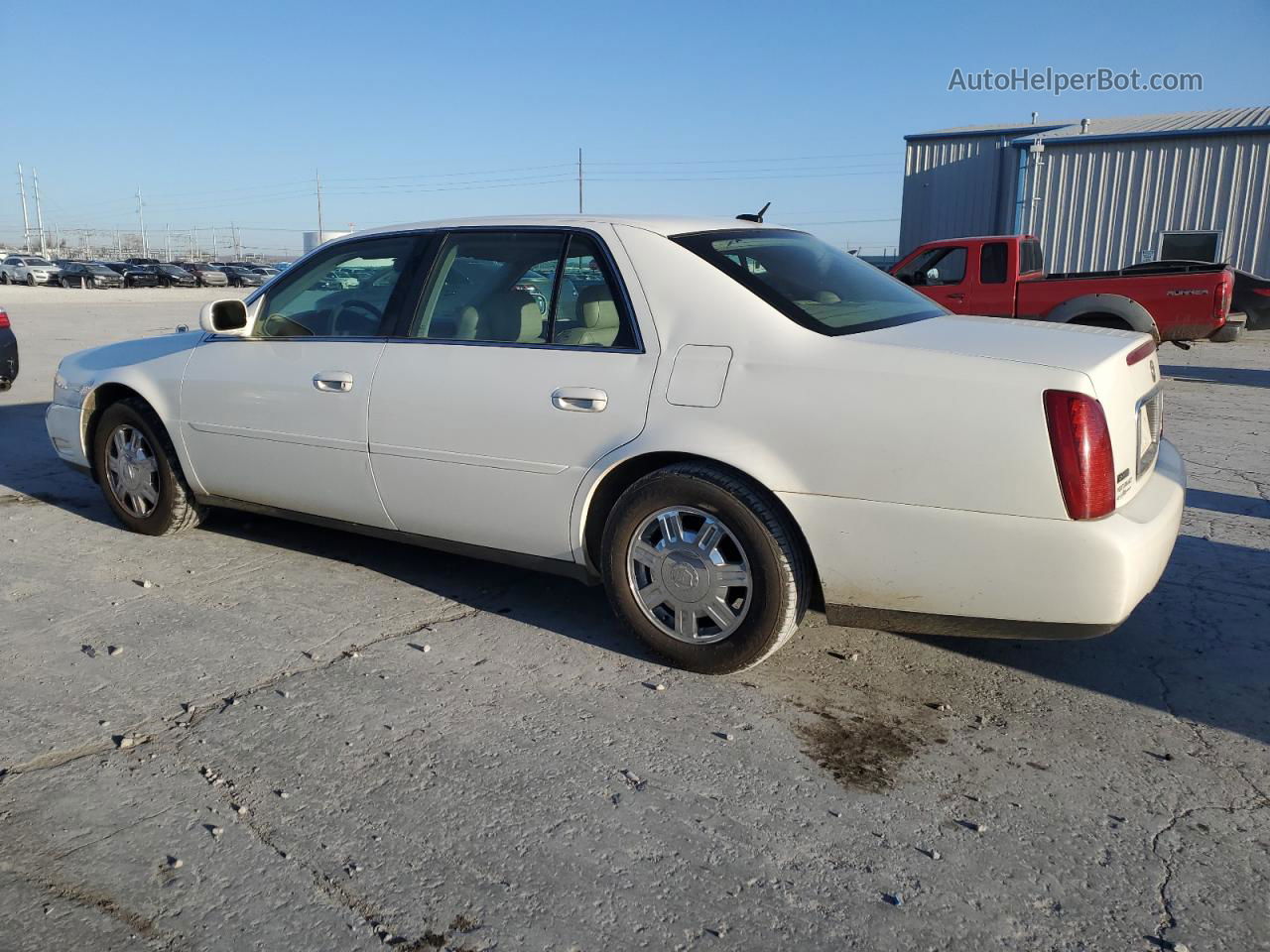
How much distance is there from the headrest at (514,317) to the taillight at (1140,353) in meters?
2.04

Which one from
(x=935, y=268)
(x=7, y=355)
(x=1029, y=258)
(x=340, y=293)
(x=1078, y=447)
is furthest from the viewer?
(x=935, y=268)

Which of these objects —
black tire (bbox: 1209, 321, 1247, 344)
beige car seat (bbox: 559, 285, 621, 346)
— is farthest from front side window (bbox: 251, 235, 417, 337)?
black tire (bbox: 1209, 321, 1247, 344)

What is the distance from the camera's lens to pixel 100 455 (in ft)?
17.9

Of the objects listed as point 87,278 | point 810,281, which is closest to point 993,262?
point 810,281

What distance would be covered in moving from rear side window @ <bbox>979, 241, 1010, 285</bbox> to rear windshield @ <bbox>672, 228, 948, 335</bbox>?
361 inches

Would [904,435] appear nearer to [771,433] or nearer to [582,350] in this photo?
[771,433]

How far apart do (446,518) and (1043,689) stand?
7.51 ft

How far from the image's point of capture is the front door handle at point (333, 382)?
429 cm

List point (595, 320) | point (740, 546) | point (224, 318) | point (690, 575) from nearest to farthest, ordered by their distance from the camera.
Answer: point (740, 546) < point (690, 575) < point (595, 320) < point (224, 318)

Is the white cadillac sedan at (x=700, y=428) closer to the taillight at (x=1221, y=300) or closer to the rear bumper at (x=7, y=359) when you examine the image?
the rear bumper at (x=7, y=359)

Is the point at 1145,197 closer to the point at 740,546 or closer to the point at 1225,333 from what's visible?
the point at 1225,333

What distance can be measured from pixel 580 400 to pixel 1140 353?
190 cm

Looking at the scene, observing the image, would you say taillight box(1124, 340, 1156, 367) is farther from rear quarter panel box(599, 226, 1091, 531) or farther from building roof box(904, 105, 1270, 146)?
building roof box(904, 105, 1270, 146)

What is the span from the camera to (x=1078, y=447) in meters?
2.94
